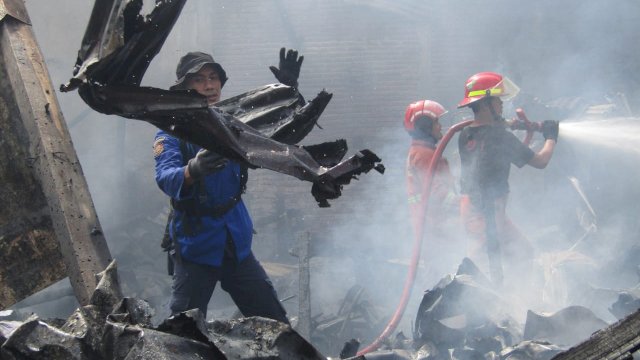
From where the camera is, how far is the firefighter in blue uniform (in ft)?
11.0

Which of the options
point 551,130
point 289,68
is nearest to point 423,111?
point 551,130

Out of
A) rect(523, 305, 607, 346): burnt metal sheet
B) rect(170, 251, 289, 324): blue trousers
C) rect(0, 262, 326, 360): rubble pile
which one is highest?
rect(0, 262, 326, 360): rubble pile

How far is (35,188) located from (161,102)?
4.48 feet

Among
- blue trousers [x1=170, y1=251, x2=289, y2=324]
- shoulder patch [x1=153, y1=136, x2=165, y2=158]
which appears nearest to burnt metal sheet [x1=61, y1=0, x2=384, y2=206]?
shoulder patch [x1=153, y1=136, x2=165, y2=158]

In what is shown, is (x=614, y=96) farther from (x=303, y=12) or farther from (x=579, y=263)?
(x=303, y=12)

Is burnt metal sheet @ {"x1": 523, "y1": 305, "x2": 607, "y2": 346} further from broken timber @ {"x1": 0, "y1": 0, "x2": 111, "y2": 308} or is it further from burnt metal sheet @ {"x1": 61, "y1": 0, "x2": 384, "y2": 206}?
broken timber @ {"x1": 0, "y1": 0, "x2": 111, "y2": 308}

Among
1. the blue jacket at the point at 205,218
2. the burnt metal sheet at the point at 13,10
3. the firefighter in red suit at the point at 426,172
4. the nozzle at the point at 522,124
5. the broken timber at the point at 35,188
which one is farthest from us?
the firefighter in red suit at the point at 426,172

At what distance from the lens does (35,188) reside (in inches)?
104

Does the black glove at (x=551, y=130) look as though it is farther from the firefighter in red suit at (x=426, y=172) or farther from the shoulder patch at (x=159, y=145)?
the shoulder patch at (x=159, y=145)

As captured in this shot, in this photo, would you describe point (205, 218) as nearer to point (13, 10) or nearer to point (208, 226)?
point (208, 226)

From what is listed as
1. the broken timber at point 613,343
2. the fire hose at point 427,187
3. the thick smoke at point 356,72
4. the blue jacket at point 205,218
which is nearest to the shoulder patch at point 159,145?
the blue jacket at point 205,218

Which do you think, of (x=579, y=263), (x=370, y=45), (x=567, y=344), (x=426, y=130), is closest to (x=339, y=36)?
(x=370, y=45)

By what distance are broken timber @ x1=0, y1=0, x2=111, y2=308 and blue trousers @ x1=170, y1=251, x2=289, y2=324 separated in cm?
78

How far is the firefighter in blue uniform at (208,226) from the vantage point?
334 centimetres
